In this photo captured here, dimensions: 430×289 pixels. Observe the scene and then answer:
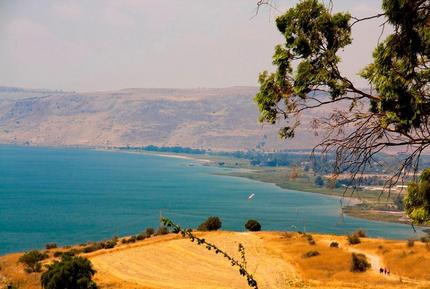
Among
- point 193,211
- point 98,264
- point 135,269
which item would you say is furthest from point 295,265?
point 193,211

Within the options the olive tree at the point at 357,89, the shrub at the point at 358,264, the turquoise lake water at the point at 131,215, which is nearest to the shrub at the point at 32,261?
the shrub at the point at 358,264

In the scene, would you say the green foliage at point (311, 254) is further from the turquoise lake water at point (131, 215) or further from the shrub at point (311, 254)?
the turquoise lake water at point (131, 215)

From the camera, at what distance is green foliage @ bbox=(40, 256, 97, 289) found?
40.1 meters

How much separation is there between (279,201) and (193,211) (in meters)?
48.1

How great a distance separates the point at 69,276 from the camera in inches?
1586

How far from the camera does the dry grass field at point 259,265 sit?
144 feet

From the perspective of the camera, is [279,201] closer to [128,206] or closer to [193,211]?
[193,211]

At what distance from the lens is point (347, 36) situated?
15242 millimetres

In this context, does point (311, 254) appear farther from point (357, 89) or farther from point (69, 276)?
point (357, 89)

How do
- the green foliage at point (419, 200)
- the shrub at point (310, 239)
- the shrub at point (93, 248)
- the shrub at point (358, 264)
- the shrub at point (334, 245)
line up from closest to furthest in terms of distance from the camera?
1. the green foliage at point (419, 200)
2. the shrub at point (358, 264)
3. the shrub at point (334, 245)
4. the shrub at point (310, 239)
5. the shrub at point (93, 248)

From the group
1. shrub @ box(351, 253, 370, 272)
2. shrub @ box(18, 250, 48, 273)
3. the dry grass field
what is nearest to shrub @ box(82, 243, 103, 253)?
the dry grass field

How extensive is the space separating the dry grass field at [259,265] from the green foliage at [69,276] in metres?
3.10

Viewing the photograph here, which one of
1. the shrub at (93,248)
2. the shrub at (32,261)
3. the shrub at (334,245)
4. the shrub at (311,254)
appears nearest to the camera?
the shrub at (32,261)

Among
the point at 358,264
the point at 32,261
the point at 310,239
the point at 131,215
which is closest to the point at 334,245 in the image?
the point at 310,239
